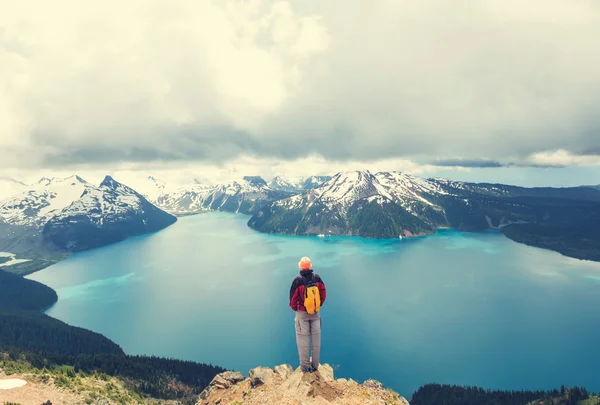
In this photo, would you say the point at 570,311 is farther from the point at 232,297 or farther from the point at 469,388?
the point at 232,297

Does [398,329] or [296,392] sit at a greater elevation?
[296,392]

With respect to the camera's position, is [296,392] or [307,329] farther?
[296,392]

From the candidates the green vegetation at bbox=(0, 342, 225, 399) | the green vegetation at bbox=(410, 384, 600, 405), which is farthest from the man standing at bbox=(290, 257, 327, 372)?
the green vegetation at bbox=(410, 384, 600, 405)

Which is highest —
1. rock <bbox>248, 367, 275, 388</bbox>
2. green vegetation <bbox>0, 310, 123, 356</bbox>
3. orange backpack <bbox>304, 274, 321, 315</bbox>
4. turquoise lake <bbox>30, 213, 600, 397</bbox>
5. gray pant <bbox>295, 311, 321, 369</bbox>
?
orange backpack <bbox>304, 274, 321, 315</bbox>

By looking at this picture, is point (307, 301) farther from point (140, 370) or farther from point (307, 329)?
point (140, 370)

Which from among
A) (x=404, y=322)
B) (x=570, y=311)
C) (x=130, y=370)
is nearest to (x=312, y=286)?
(x=130, y=370)

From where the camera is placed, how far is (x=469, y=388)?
95438 millimetres

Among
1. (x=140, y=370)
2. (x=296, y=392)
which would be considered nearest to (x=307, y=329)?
(x=296, y=392)

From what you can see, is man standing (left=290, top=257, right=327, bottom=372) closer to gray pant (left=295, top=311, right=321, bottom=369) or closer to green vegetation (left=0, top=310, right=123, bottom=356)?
gray pant (left=295, top=311, right=321, bottom=369)

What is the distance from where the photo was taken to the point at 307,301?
17.2m

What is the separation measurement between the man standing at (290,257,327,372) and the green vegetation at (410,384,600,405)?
95688 millimetres

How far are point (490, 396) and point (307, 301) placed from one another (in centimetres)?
10818

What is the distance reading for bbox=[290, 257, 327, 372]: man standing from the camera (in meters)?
17.2

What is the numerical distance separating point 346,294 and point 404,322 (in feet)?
154
